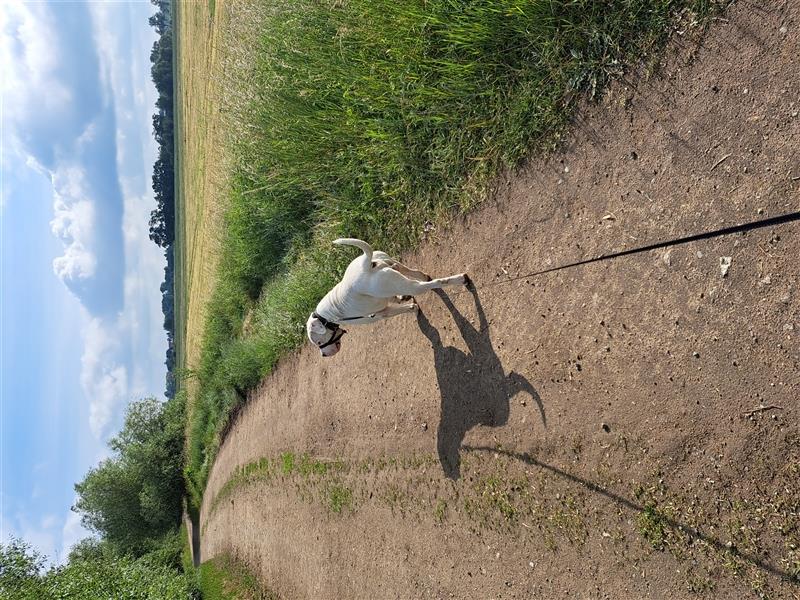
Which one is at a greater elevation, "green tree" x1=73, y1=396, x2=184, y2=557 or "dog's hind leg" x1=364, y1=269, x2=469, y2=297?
"green tree" x1=73, y1=396, x2=184, y2=557

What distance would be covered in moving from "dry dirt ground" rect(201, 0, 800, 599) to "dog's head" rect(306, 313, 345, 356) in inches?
26.2

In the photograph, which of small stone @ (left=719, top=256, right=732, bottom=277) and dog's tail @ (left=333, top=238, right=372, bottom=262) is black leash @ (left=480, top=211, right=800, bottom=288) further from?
dog's tail @ (left=333, top=238, right=372, bottom=262)

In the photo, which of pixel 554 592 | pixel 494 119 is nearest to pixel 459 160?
pixel 494 119

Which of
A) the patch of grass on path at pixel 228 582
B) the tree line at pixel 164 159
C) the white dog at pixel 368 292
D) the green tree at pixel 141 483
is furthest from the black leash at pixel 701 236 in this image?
the tree line at pixel 164 159

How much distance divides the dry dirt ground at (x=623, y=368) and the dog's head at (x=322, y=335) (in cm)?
67

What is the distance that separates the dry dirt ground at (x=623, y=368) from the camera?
2951 millimetres

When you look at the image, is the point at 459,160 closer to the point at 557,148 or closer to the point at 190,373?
the point at 557,148

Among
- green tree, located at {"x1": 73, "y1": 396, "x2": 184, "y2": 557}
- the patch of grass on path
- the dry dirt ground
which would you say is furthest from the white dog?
green tree, located at {"x1": 73, "y1": 396, "x2": 184, "y2": 557}

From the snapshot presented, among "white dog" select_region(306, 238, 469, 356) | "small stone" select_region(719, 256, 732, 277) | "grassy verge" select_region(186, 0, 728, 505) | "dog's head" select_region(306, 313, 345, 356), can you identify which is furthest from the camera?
"dog's head" select_region(306, 313, 345, 356)

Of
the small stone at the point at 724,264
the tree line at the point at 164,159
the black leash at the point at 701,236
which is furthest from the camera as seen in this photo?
the tree line at the point at 164,159

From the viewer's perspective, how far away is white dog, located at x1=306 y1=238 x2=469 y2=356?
504cm

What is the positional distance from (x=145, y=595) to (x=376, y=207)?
428 inches

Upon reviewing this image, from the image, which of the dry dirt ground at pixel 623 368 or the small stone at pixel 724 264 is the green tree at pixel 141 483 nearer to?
the dry dirt ground at pixel 623 368

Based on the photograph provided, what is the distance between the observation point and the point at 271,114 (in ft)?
24.3
